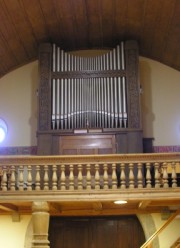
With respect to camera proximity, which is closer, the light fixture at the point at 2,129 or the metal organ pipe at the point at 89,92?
the metal organ pipe at the point at 89,92

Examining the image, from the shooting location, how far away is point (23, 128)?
12.3 metres

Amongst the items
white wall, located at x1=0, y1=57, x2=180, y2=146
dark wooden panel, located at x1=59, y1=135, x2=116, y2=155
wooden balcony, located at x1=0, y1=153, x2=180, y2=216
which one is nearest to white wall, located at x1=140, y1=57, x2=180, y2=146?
white wall, located at x1=0, y1=57, x2=180, y2=146

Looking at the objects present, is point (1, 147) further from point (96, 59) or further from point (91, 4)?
point (91, 4)

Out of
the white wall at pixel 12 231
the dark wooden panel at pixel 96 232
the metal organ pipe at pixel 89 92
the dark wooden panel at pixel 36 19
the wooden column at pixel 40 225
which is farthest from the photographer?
the dark wooden panel at pixel 96 232

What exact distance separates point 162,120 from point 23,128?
143 inches

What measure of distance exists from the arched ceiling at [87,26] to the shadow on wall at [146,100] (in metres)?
0.39

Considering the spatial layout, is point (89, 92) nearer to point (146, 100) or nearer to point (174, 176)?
point (146, 100)

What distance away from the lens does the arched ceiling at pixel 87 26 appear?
1010 cm

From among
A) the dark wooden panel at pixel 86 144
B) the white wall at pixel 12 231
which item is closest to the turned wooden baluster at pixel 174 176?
the dark wooden panel at pixel 86 144

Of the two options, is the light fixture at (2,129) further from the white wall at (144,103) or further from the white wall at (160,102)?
the white wall at (160,102)

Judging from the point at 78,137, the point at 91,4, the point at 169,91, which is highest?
the point at 91,4

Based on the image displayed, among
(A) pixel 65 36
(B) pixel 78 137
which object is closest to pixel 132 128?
(B) pixel 78 137

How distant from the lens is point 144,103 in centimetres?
1234

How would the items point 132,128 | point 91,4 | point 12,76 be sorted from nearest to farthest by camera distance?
point 91,4, point 132,128, point 12,76
